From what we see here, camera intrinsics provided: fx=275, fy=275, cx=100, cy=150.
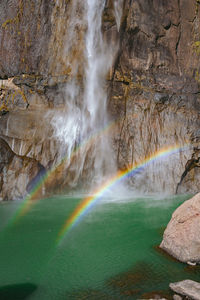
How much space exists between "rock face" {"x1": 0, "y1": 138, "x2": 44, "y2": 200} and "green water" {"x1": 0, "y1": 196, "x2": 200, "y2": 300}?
5.26 metres

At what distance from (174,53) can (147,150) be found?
10.6 metres

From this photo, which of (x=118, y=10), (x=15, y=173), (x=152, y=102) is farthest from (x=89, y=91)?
(x=15, y=173)

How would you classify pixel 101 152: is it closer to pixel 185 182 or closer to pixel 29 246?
pixel 185 182

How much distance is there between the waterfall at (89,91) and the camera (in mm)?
24703

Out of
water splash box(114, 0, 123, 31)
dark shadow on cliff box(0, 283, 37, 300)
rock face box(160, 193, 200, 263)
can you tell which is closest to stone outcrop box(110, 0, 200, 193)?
water splash box(114, 0, 123, 31)

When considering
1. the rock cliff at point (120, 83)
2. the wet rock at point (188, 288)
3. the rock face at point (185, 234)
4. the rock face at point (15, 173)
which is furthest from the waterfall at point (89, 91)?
the wet rock at point (188, 288)

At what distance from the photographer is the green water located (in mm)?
7899

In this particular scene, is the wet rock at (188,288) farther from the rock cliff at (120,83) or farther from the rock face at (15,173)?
the rock cliff at (120,83)

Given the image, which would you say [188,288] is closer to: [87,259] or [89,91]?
[87,259]

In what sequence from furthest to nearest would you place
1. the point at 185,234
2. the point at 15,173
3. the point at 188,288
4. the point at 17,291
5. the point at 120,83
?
1. the point at 120,83
2. the point at 15,173
3. the point at 185,234
4. the point at 17,291
5. the point at 188,288

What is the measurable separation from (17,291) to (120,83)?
20988mm

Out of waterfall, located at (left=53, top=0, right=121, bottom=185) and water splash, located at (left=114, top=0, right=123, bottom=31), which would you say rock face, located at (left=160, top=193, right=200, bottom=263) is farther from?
water splash, located at (left=114, top=0, right=123, bottom=31)

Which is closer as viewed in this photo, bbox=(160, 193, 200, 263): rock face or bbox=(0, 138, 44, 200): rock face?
bbox=(160, 193, 200, 263): rock face

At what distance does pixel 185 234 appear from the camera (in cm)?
973
